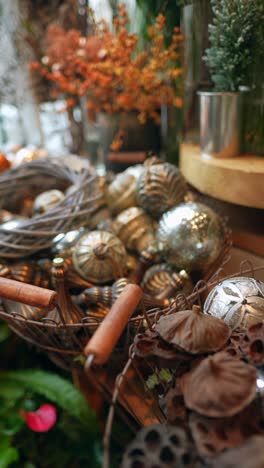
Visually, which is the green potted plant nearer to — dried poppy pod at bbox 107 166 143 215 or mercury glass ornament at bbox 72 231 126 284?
dried poppy pod at bbox 107 166 143 215

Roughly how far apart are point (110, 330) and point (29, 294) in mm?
159

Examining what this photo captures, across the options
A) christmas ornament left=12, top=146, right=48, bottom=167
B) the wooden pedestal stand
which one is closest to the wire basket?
the wooden pedestal stand

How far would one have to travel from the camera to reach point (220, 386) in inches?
14.3

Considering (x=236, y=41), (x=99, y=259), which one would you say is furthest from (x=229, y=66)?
(x=99, y=259)

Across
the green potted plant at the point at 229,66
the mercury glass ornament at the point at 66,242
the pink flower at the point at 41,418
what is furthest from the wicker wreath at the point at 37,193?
the pink flower at the point at 41,418

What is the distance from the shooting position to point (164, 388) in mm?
489

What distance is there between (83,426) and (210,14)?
95 cm

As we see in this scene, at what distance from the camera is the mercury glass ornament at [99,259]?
736mm

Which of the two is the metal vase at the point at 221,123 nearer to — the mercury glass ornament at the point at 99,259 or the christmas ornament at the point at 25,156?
the mercury glass ornament at the point at 99,259

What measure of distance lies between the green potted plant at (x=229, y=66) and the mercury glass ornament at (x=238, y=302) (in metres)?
0.42

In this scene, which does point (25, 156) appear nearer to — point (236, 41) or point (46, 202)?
point (46, 202)

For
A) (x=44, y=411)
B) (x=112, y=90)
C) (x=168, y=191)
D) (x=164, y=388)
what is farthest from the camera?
(x=112, y=90)

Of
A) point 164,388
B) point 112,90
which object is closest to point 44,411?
point 164,388

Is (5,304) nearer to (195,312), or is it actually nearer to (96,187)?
(96,187)
